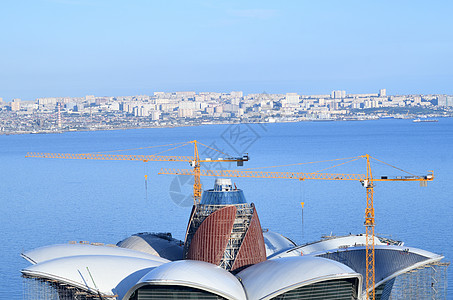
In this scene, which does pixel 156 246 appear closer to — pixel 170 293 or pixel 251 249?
pixel 251 249

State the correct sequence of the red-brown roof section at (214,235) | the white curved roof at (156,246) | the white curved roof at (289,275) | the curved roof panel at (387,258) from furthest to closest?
the white curved roof at (156,246), the curved roof panel at (387,258), the red-brown roof section at (214,235), the white curved roof at (289,275)

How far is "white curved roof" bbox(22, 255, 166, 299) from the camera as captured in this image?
4366 cm

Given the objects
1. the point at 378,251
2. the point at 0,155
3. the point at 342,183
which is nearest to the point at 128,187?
the point at 342,183

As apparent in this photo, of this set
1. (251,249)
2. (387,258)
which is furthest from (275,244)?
(387,258)

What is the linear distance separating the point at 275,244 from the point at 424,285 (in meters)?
11.4

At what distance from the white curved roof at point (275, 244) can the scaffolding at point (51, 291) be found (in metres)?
15.9

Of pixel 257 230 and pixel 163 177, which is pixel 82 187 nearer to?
pixel 163 177

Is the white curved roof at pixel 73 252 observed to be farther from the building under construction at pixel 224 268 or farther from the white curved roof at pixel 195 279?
the white curved roof at pixel 195 279

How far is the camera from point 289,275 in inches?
1639

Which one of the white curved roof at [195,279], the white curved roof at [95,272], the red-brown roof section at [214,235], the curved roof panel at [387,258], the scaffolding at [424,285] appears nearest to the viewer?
the white curved roof at [195,279]

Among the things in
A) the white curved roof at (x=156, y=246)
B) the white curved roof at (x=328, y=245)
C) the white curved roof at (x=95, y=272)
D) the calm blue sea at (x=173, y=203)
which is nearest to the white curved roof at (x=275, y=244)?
the white curved roof at (x=328, y=245)

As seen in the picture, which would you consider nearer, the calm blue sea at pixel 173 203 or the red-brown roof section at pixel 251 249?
the red-brown roof section at pixel 251 249

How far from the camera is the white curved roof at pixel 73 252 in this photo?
1874 inches

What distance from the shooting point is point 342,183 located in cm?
10706
